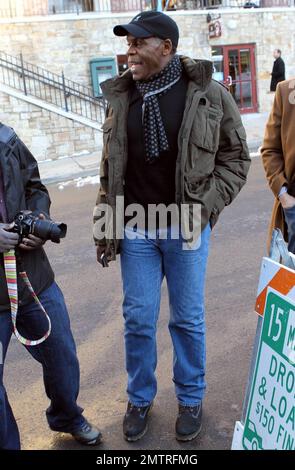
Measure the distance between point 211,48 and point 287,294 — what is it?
17943 millimetres

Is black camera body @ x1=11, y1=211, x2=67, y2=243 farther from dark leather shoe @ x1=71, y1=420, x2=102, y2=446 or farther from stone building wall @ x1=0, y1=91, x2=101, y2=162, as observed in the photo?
stone building wall @ x1=0, y1=91, x2=101, y2=162

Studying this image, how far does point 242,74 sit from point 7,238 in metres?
18.4

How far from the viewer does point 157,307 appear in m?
2.95

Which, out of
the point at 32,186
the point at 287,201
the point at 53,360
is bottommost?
the point at 53,360

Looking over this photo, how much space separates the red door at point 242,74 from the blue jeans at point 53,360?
17478 millimetres

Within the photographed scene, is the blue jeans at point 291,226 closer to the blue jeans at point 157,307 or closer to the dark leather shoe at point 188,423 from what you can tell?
the blue jeans at point 157,307

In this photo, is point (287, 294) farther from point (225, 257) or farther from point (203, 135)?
point (225, 257)

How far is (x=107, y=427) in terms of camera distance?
10.0 feet

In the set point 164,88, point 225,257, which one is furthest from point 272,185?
point 225,257

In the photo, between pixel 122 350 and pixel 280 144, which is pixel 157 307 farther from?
pixel 280 144

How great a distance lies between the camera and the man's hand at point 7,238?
7.66 feet

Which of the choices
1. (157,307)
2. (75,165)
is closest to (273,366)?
(157,307)

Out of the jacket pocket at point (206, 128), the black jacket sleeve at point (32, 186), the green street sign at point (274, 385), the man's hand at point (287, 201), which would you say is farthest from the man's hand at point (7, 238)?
the man's hand at point (287, 201)

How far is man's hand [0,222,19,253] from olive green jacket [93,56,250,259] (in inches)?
Answer: 25.8
